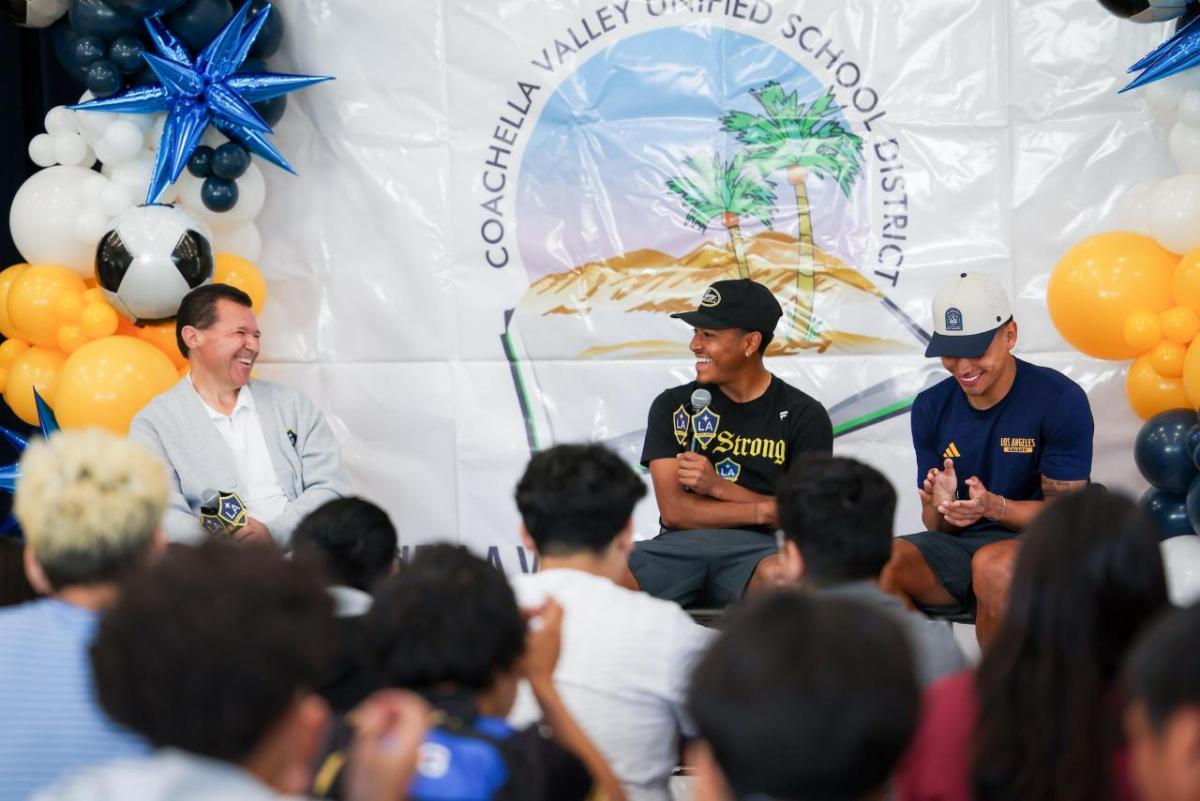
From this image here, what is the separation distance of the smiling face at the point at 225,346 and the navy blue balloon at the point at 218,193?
536 millimetres

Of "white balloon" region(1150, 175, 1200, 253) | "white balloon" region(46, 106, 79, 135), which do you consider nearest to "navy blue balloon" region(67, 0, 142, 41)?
"white balloon" region(46, 106, 79, 135)

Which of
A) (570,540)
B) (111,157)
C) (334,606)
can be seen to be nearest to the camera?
(334,606)

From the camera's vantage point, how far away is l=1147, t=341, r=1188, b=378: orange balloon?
3.30 metres

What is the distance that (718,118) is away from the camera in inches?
160

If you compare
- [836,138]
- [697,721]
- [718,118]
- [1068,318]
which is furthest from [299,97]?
[697,721]

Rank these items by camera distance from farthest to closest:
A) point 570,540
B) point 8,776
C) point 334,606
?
point 570,540
point 8,776
point 334,606

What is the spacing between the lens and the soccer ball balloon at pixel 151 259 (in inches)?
141

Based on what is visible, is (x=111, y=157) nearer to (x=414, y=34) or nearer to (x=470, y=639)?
(x=414, y=34)

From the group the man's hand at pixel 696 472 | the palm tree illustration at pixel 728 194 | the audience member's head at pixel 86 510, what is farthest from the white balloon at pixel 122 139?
the audience member's head at pixel 86 510

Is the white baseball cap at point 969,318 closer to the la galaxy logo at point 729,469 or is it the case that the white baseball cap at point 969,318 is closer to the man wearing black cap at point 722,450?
the man wearing black cap at point 722,450

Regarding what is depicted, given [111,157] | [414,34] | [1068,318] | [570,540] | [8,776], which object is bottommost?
[8,776]

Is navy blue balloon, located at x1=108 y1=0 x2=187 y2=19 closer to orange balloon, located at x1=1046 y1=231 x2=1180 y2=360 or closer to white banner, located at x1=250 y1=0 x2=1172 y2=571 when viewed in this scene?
white banner, located at x1=250 y1=0 x2=1172 y2=571

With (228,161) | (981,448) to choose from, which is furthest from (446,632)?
(228,161)

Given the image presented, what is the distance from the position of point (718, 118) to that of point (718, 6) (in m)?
0.33
